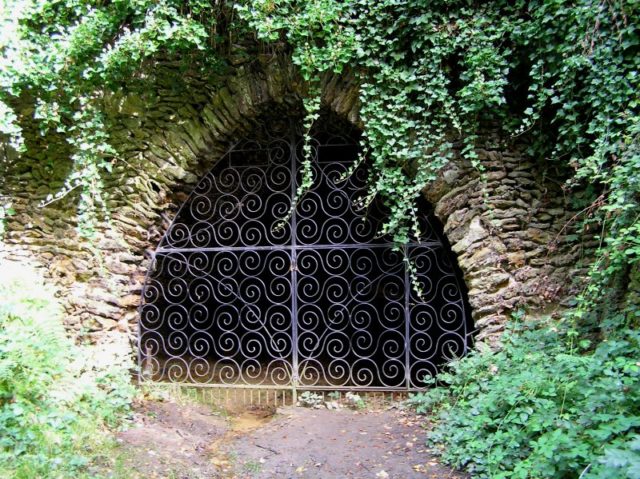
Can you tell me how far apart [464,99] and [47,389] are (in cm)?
368

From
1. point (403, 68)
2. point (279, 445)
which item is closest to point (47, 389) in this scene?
point (279, 445)

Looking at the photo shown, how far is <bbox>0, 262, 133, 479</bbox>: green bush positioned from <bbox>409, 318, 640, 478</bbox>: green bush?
2.33 m

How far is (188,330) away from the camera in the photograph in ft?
19.4

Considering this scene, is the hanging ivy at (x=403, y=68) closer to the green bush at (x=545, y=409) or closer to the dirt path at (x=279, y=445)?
the green bush at (x=545, y=409)

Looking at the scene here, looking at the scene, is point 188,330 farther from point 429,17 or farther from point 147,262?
point 429,17

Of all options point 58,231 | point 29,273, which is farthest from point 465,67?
point 29,273

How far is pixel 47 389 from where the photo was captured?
11.1ft

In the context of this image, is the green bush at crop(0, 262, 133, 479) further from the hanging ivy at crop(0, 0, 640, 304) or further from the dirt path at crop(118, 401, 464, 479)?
the hanging ivy at crop(0, 0, 640, 304)

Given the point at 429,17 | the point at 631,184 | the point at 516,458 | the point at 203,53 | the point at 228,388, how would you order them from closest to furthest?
1. the point at 516,458
2. the point at 631,184
3. the point at 429,17
4. the point at 203,53
5. the point at 228,388

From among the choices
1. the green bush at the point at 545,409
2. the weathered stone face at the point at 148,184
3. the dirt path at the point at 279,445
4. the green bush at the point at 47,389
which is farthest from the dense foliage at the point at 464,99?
the green bush at the point at 47,389

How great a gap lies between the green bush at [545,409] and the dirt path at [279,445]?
29 centimetres

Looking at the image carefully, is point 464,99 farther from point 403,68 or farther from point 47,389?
point 47,389

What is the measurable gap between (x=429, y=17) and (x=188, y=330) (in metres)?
4.28

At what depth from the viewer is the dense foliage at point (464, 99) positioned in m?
2.79
